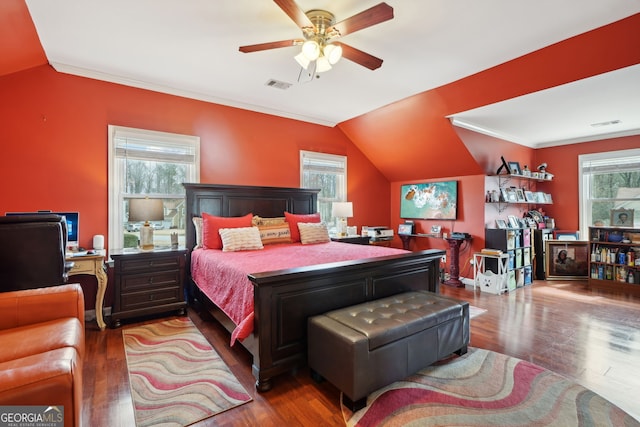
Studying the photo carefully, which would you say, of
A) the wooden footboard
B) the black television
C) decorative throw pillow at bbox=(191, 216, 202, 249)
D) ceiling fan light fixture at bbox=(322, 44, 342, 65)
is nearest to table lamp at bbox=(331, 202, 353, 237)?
decorative throw pillow at bbox=(191, 216, 202, 249)

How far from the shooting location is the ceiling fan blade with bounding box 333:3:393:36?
1862 mm

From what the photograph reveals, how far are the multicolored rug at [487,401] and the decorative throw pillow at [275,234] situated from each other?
7.42ft

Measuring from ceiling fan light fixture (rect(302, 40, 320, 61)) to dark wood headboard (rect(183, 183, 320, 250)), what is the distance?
7.48 feet

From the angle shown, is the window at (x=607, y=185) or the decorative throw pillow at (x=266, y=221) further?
the window at (x=607, y=185)

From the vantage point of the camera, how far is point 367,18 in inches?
78.0

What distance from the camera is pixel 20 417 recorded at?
4.25 feet

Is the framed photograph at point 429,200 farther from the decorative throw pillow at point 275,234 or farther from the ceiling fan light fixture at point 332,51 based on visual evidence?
the ceiling fan light fixture at point 332,51

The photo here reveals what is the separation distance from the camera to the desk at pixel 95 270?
3.00 meters

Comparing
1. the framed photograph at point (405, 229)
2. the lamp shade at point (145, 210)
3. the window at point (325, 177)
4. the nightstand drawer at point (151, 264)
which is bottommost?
the nightstand drawer at point (151, 264)

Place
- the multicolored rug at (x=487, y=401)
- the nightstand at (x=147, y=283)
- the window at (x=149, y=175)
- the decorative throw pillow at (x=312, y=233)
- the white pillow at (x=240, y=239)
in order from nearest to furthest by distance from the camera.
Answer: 1. the multicolored rug at (x=487, y=401)
2. the nightstand at (x=147, y=283)
3. the white pillow at (x=240, y=239)
4. the window at (x=149, y=175)
5. the decorative throw pillow at (x=312, y=233)

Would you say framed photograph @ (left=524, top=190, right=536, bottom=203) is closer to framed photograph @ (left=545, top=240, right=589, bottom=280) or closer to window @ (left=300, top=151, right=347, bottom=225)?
framed photograph @ (left=545, top=240, right=589, bottom=280)

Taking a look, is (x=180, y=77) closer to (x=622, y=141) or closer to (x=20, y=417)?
(x=20, y=417)

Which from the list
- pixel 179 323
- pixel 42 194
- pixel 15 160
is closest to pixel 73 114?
pixel 15 160

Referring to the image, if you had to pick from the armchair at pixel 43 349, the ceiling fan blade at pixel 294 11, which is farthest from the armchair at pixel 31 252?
the ceiling fan blade at pixel 294 11
